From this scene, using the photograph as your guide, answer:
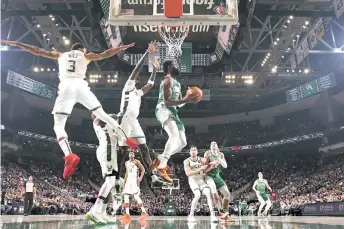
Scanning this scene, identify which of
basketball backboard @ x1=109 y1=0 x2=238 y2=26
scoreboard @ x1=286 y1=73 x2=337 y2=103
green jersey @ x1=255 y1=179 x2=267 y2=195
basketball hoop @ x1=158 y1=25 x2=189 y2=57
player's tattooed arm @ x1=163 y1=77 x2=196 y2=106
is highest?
scoreboard @ x1=286 y1=73 x2=337 y2=103

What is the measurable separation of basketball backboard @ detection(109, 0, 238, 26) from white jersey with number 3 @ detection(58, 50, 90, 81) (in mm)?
3289

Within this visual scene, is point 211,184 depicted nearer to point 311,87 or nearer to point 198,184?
point 198,184

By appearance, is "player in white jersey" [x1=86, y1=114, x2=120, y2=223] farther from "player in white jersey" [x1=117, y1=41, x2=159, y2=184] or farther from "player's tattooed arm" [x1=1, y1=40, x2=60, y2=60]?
"player's tattooed arm" [x1=1, y1=40, x2=60, y2=60]

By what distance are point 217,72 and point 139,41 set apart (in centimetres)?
487

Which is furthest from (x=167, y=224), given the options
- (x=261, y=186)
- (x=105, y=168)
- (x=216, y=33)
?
(x=216, y=33)

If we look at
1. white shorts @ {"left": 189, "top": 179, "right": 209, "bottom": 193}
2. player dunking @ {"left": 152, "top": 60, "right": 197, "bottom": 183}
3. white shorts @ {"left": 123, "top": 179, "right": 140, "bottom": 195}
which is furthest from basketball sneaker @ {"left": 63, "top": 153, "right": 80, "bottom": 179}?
white shorts @ {"left": 123, "top": 179, "right": 140, "bottom": 195}

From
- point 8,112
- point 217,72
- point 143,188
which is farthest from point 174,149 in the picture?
point 8,112

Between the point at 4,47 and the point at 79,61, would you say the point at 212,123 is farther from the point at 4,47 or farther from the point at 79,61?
the point at 79,61

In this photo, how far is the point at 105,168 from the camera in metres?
6.39

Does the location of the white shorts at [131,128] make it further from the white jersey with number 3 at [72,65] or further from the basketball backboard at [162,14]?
the basketball backboard at [162,14]

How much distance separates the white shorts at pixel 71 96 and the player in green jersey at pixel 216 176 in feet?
11.0

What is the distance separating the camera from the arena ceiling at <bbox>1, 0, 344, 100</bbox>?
50.8 feet

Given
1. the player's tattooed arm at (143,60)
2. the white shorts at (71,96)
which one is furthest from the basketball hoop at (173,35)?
the white shorts at (71,96)

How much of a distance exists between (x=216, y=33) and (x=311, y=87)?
16.7m
